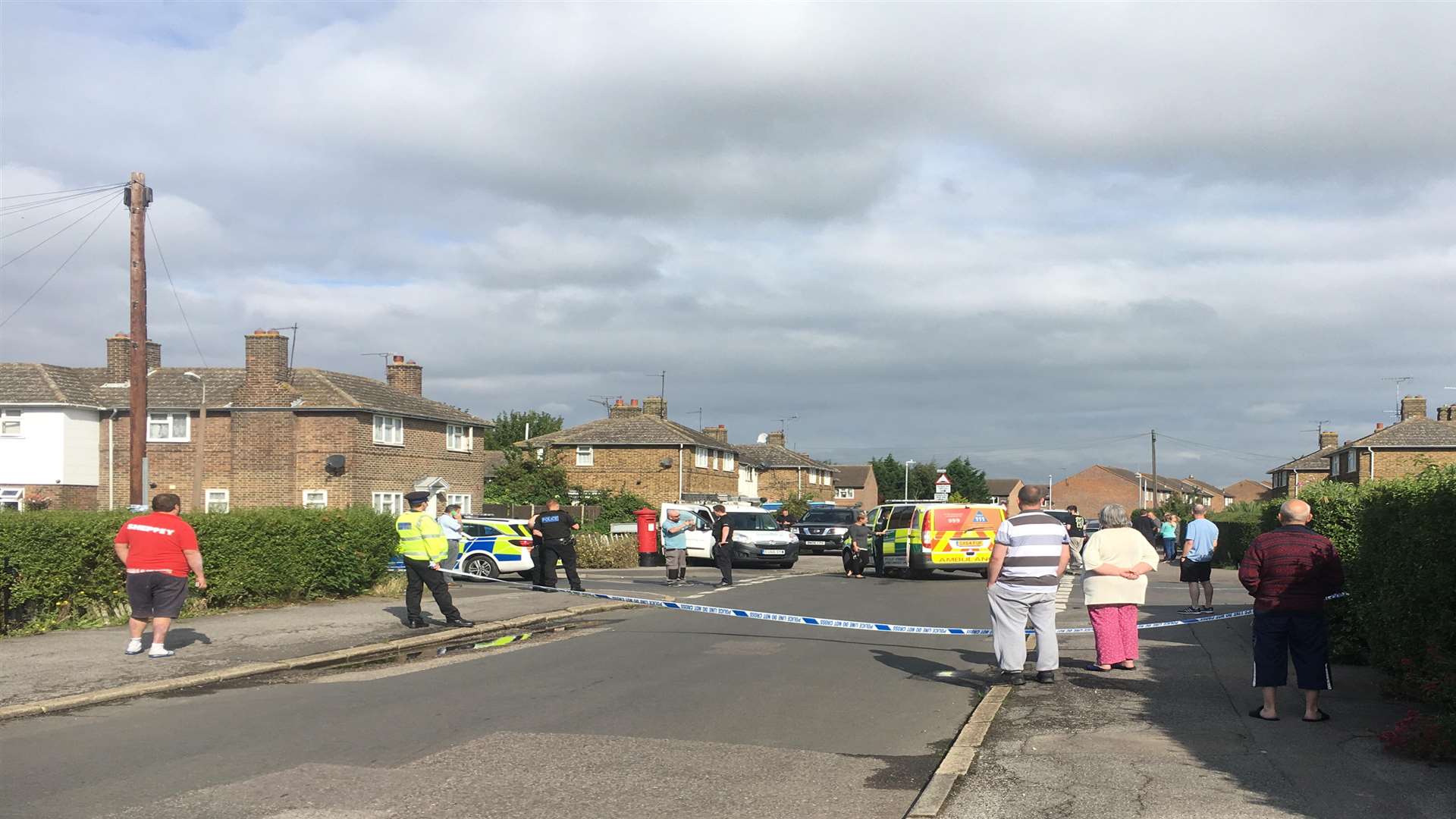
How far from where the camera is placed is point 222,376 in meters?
45.1

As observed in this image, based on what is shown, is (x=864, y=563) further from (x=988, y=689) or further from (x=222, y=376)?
(x=222, y=376)

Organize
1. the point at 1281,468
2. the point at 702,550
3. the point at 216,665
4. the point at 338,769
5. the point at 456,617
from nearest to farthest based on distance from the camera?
the point at 338,769
the point at 216,665
the point at 456,617
the point at 702,550
the point at 1281,468

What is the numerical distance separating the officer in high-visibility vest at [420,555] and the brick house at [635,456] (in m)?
42.7

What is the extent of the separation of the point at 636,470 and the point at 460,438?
12.7 metres

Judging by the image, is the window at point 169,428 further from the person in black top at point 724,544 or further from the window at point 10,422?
the person in black top at point 724,544

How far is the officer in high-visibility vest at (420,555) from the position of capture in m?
14.1

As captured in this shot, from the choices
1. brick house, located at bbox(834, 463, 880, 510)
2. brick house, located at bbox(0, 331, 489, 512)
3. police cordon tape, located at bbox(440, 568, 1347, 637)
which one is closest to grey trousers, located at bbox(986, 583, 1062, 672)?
police cordon tape, located at bbox(440, 568, 1347, 637)

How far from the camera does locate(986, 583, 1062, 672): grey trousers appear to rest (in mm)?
9742

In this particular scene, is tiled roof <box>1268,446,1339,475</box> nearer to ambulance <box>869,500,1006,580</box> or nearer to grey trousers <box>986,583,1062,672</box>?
ambulance <box>869,500,1006,580</box>

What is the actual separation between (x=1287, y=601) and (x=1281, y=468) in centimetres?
7686

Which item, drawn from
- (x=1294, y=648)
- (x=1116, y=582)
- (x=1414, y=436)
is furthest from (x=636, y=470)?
(x=1294, y=648)

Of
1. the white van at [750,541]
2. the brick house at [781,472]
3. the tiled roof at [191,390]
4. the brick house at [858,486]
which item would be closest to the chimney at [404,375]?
the tiled roof at [191,390]

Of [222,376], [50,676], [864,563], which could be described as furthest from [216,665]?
[222,376]

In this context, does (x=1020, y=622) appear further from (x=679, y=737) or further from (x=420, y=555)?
(x=420, y=555)
